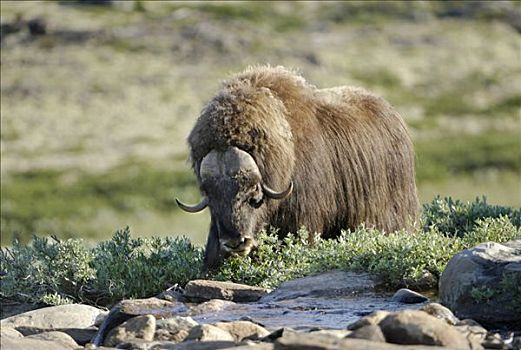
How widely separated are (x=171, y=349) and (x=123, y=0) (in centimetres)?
8451

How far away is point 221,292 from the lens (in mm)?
8539

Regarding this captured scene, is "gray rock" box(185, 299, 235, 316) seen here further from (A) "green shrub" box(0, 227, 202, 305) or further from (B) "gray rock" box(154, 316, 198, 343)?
(A) "green shrub" box(0, 227, 202, 305)

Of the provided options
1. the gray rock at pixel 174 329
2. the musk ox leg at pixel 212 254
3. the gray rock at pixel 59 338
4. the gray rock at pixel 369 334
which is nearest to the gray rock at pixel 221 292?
the musk ox leg at pixel 212 254

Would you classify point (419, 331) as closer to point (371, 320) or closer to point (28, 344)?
point (371, 320)

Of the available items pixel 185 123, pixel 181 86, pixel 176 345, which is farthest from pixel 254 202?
pixel 181 86

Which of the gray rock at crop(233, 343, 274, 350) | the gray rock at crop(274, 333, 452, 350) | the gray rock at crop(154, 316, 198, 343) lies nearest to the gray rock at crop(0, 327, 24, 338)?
the gray rock at crop(154, 316, 198, 343)

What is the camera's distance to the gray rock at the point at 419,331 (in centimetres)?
568

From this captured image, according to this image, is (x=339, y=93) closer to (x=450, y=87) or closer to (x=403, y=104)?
(x=403, y=104)

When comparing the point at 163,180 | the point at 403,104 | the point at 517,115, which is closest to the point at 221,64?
the point at 403,104

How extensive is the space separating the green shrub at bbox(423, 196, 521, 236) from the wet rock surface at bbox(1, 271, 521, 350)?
2.72m

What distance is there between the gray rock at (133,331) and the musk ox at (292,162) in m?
3.03

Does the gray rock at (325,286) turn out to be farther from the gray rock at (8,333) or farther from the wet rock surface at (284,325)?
the gray rock at (8,333)

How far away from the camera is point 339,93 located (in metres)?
12.1

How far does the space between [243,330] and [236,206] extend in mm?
3532
